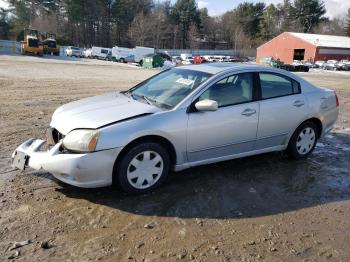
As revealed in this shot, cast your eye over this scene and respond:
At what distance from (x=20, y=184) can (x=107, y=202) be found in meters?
1.27

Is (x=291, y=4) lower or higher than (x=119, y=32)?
higher

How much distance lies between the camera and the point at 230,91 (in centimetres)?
516

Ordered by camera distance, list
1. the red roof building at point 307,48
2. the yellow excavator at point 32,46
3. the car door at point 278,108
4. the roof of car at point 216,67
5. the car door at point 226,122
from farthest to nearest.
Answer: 1. the red roof building at point 307,48
2. the yellow excavator at point 32,46
3. the car door at point 278,108
4. the roof of car at point 216,67
5. the car door at point 226,122

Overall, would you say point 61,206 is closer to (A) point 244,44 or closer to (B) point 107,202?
(B) point 107,202

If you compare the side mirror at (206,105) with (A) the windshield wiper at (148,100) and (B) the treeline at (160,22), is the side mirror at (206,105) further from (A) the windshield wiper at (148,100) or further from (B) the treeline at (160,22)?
(B) the treeline at (160,22)

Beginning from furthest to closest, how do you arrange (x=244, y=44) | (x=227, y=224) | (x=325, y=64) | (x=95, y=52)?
(x=244, y=44)
(x=95, y=52)
(x=325, y=64)
(x=227, y=224)

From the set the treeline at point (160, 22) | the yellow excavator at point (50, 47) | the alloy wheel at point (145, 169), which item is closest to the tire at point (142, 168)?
the alloy wheel at point (145, 169)

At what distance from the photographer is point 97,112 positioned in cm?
456

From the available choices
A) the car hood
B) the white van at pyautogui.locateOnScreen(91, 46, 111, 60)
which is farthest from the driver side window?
the white van at pyautogui.locateOnScreen(91, 46, 111, 60)

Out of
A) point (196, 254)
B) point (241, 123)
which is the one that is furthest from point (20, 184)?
point (241, 123)

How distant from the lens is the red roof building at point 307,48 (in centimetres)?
6097

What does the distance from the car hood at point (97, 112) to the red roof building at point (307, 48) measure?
57.2m

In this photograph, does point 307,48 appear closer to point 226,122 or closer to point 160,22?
point 160,22

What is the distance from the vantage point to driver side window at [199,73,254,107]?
16.3ft
